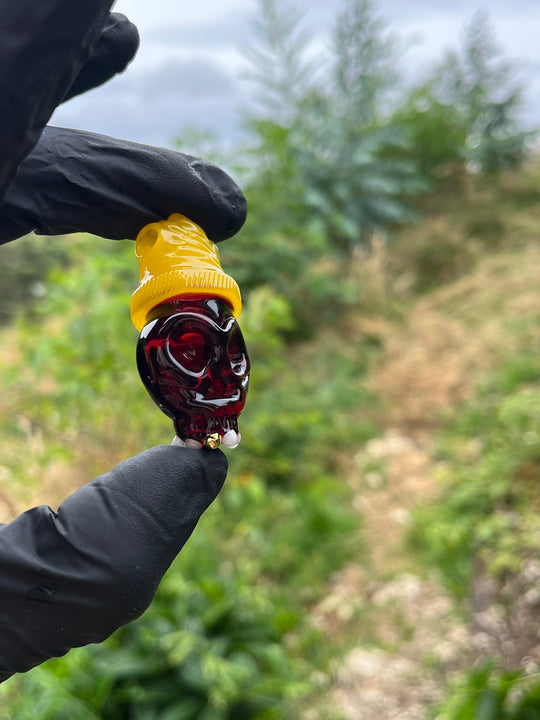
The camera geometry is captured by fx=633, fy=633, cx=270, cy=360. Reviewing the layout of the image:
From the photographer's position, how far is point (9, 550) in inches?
25.0

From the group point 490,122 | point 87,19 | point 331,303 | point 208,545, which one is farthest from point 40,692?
point 490,122

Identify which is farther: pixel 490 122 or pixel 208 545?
pixel 490 122

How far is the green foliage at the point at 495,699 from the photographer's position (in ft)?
4.88

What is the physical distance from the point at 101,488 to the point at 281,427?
101 inches

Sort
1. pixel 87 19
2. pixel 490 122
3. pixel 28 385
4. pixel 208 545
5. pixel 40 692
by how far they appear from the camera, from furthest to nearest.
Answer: pixel 490 122
pixel 28 385
pixel 208 545
pixel 40 692
pixel 87 19

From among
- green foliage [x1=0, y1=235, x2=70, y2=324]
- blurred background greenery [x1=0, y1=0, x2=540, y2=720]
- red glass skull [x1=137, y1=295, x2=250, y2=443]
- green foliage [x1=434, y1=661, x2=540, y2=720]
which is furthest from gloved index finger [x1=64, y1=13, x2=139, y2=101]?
green foliage [x1=0, y1=235, x2=70, y2=324]

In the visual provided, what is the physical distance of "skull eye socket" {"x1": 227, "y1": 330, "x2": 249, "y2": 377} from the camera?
0.71 metres

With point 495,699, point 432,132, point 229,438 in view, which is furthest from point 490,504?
point 432,132

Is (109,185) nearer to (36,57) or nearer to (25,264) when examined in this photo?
(36,57)

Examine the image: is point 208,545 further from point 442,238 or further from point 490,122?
point 490,122

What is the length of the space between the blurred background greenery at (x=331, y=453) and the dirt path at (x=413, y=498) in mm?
10

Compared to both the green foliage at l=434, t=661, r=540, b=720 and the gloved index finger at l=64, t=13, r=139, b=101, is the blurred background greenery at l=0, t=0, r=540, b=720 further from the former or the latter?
the gloved index finger at l=64, t=13, r=139, b=101

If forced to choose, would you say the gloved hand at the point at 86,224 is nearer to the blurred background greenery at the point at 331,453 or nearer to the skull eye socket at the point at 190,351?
the skull eye socket at the point at 190,351

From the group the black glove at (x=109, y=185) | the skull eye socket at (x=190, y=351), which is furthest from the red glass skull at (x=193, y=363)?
the black glove at (x=109, y=185)
